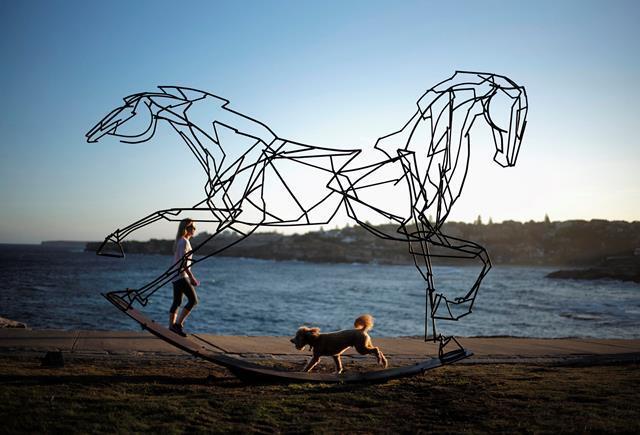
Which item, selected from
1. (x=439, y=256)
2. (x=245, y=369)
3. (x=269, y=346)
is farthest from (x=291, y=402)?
(x=269, y=346)

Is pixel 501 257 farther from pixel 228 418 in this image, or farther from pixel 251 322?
pixel 228 418

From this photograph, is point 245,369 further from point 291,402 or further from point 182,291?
point 182,291

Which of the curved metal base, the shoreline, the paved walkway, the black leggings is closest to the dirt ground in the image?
the shoreline

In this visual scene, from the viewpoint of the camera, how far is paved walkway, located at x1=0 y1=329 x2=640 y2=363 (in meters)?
7.50

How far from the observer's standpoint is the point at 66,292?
156ft

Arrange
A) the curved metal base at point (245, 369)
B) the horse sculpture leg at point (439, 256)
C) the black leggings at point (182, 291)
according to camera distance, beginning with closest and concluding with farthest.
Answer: the horse sculpture leg at point (439, 256) < the curved metal base at point (245, 369) < the black leggings at point (182, 291)

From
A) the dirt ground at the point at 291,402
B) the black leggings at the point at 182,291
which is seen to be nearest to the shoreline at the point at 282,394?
the dirt ground at the point at 291,402

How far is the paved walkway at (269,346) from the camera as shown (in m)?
7.50

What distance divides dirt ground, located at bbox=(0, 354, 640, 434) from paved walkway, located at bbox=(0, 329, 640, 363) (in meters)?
0.73

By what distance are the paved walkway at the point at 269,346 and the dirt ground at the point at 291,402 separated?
2.40 ft

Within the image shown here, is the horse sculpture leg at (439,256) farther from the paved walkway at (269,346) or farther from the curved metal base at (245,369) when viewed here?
the paved walkway at (269,346)

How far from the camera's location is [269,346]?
862cm

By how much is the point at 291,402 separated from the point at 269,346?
3629 mm

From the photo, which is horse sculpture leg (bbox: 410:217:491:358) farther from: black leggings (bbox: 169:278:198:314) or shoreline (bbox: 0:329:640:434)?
black leggings (bbox: 169:278:198:314)
